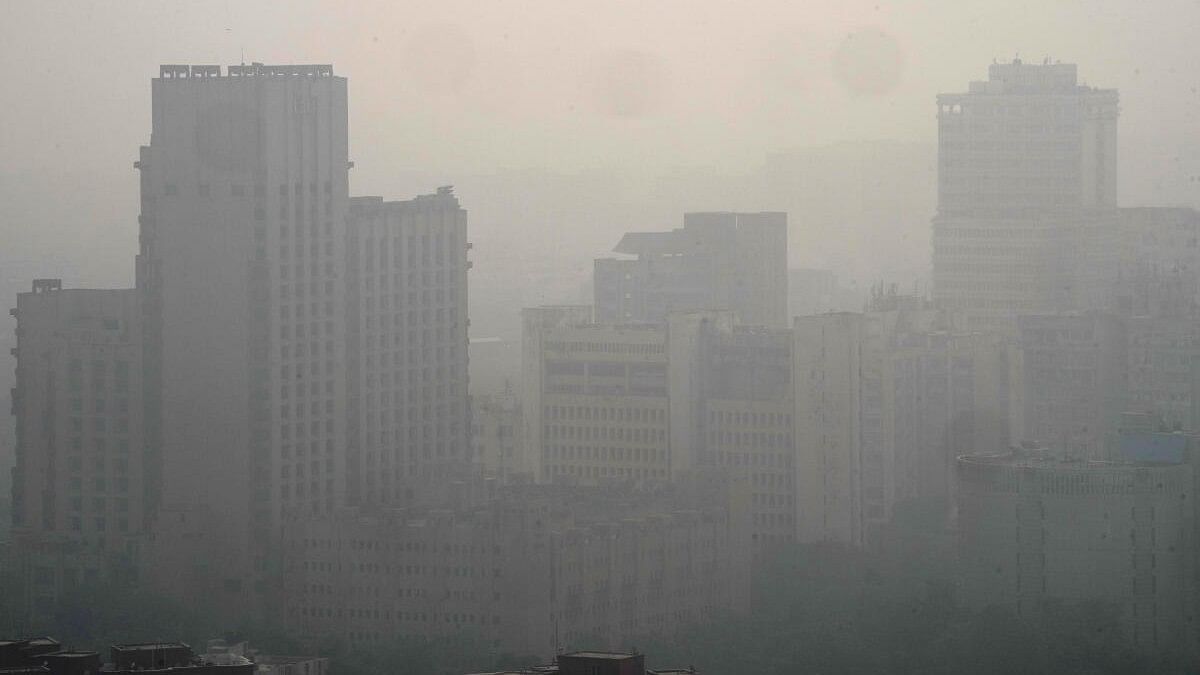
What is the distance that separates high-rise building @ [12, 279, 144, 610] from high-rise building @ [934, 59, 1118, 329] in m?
Result: 21.0

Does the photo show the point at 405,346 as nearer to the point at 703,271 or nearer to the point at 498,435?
the point at 498,435

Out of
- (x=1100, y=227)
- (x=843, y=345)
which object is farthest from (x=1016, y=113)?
(x=843, y=345)

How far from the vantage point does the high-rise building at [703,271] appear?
148 ft

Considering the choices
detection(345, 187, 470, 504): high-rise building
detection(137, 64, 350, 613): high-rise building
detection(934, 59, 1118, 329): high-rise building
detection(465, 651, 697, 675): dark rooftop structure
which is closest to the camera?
detection(465, 651, 697, 675): dark rooftop structure

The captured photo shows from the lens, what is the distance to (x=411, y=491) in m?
33.3

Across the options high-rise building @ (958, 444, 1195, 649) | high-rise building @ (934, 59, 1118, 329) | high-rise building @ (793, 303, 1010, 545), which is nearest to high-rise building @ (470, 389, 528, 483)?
high-rise building @ (793, 303, 1010, 545)

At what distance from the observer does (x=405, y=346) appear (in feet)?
116

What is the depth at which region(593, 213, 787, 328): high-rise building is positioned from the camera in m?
45.1

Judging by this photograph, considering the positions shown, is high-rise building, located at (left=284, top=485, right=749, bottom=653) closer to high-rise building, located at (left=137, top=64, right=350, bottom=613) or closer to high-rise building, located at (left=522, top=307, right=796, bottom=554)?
high-rise building, located at (left=137, top=64, right=350, bottom=613)

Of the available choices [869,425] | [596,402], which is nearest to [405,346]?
[596,402]

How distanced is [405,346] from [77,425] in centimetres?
422

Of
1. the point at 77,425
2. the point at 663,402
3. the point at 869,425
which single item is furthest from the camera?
the point at 663,402

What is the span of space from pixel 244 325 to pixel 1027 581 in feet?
29.2

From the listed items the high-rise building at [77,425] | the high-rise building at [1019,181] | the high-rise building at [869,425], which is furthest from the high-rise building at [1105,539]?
the high-rise building at [1019,181]
